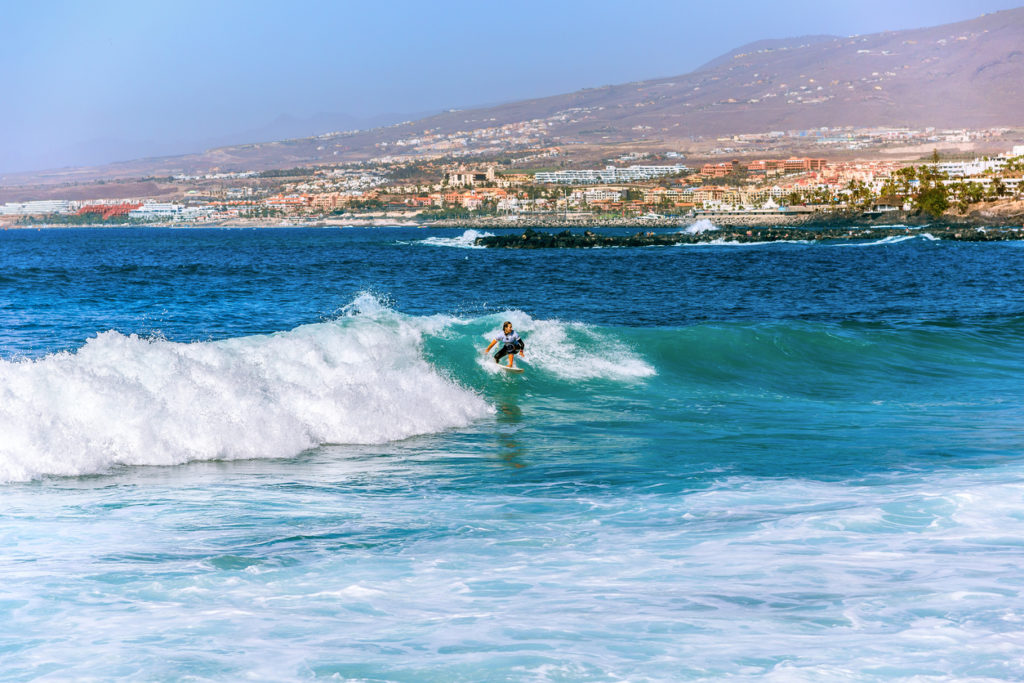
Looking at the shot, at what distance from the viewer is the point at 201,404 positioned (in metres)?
14.3

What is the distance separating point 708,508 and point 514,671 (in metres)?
4.38

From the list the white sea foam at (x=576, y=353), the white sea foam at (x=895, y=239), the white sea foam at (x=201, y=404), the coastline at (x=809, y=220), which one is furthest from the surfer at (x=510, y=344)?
the coastline at (x=809, y=220)

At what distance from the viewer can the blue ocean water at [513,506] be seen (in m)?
6.54

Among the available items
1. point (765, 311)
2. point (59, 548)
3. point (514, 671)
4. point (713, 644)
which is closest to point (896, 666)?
point (713, 644)

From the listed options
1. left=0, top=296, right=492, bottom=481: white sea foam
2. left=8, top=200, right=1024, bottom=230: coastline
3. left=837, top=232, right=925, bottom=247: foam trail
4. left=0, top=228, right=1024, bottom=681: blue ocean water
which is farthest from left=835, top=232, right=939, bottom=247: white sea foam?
left=0, top=296, right=492, bottom=481: white sea foam

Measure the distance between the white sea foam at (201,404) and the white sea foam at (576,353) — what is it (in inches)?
136

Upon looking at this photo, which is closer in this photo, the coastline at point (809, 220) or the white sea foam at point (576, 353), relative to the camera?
the white sea foam at point (576, 353)

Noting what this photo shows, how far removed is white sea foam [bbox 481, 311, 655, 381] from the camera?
68.6 feet

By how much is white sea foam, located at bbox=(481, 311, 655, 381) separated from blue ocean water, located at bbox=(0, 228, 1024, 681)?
11 cm

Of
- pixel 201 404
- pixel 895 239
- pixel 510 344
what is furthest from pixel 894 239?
pixel 201 404

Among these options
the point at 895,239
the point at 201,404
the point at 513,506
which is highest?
the point at 201,404

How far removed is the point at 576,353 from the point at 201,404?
1004 centimetres

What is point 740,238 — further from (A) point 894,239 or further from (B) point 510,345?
(B) point 510,345

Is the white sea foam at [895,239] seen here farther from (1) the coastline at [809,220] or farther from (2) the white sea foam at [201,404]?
(2) the white sea foam at [201,404]
